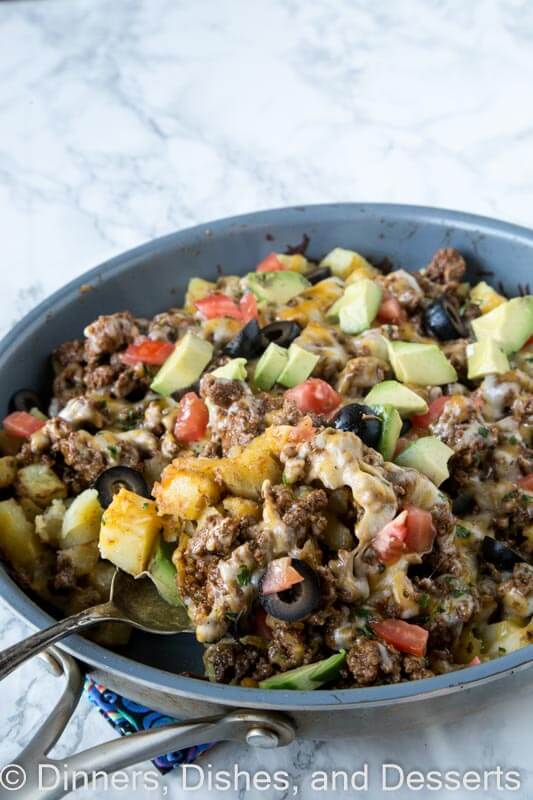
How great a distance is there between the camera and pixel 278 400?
3.35 metres

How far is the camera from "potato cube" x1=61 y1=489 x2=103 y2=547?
10.5 ft

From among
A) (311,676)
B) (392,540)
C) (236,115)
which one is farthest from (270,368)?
(236,115)

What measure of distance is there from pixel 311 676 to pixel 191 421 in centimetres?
102

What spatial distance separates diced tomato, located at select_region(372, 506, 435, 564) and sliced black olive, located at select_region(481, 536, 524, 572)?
239mm

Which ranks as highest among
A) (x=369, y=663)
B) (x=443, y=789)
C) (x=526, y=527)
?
(x=369, y=663)

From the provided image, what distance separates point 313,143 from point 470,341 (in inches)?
101

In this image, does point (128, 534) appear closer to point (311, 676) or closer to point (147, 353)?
point (311, 676)

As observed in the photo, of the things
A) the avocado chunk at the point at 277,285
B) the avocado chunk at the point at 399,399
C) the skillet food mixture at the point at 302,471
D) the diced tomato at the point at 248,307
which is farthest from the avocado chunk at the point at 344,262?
the avocado chunk at the point at 399,399

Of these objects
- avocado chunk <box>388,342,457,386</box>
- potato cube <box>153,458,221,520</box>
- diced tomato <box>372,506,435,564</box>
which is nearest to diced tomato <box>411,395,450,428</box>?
avocado chunk <box>388,342,457,386</box>

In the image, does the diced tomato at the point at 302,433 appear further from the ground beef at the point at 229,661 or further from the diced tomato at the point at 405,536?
the ground beef at the point at 229,661

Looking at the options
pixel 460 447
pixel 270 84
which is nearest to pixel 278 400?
pixel 460 447

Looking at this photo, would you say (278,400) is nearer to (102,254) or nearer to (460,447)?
(460,447)

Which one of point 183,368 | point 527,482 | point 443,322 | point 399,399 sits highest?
point 183,368

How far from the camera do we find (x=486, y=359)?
11.4 feet
